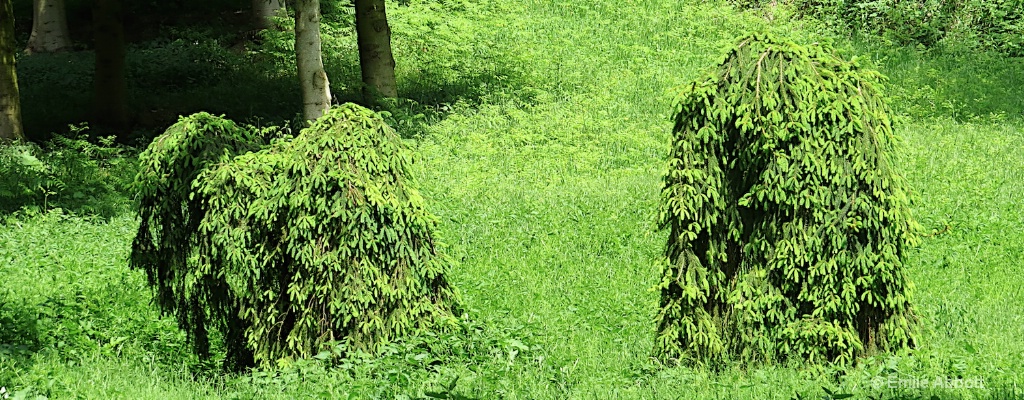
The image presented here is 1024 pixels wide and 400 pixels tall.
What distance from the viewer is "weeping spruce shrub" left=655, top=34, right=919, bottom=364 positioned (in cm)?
610

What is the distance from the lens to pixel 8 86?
45.8 ft

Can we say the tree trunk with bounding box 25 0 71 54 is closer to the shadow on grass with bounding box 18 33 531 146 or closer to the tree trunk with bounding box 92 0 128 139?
the shadow on grass with bounding box 18 33 531 146

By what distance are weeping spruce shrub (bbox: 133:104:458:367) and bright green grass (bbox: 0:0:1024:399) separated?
37 cm

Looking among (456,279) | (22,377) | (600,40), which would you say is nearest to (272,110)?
(600,40)

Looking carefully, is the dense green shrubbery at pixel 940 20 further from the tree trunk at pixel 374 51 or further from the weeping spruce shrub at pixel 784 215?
the weeping spruce shrub at pixel 784 215

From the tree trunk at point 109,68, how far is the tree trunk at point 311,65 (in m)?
5.98

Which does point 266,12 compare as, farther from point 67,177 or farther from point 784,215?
point 784,215

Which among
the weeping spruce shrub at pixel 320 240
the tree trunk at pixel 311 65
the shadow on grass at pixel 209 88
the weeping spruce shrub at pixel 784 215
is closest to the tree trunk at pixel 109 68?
the shadow on grass at pixel 209 88

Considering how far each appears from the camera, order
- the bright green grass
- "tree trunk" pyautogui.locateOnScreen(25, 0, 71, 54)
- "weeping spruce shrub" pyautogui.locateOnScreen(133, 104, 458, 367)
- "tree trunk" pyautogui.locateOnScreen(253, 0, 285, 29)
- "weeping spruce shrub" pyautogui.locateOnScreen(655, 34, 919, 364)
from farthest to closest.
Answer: "tree trunk" pyautogui.locateOnScreen(25, 0, 71, 54) → "tree trunk" pyautogui.locateOnScreen(253, 0, 285, 29) → "weeping spruce shrub" pyautogui.locateOnScreen(133, 104, 458, 367) → the bright green grass → "weeping spruce shrub" pyautogui.locateOnScreen(655, 34, 919, 364)

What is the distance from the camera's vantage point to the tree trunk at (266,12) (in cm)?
2162

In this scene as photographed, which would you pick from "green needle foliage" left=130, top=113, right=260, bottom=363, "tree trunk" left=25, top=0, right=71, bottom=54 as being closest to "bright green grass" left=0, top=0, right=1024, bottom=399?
"green needle foliage" left=130, top=113, right=260, bottom=363

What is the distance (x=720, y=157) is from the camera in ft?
21.1

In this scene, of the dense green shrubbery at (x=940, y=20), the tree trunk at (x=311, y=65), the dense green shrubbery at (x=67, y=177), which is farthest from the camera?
the dense green shrubbery at (x=940, y=20)

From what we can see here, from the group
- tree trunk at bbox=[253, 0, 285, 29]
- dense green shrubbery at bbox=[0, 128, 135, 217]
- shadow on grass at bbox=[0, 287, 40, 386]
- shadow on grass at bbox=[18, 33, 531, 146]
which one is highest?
tree trunk at bbox=[253, 0, 285, 29]
